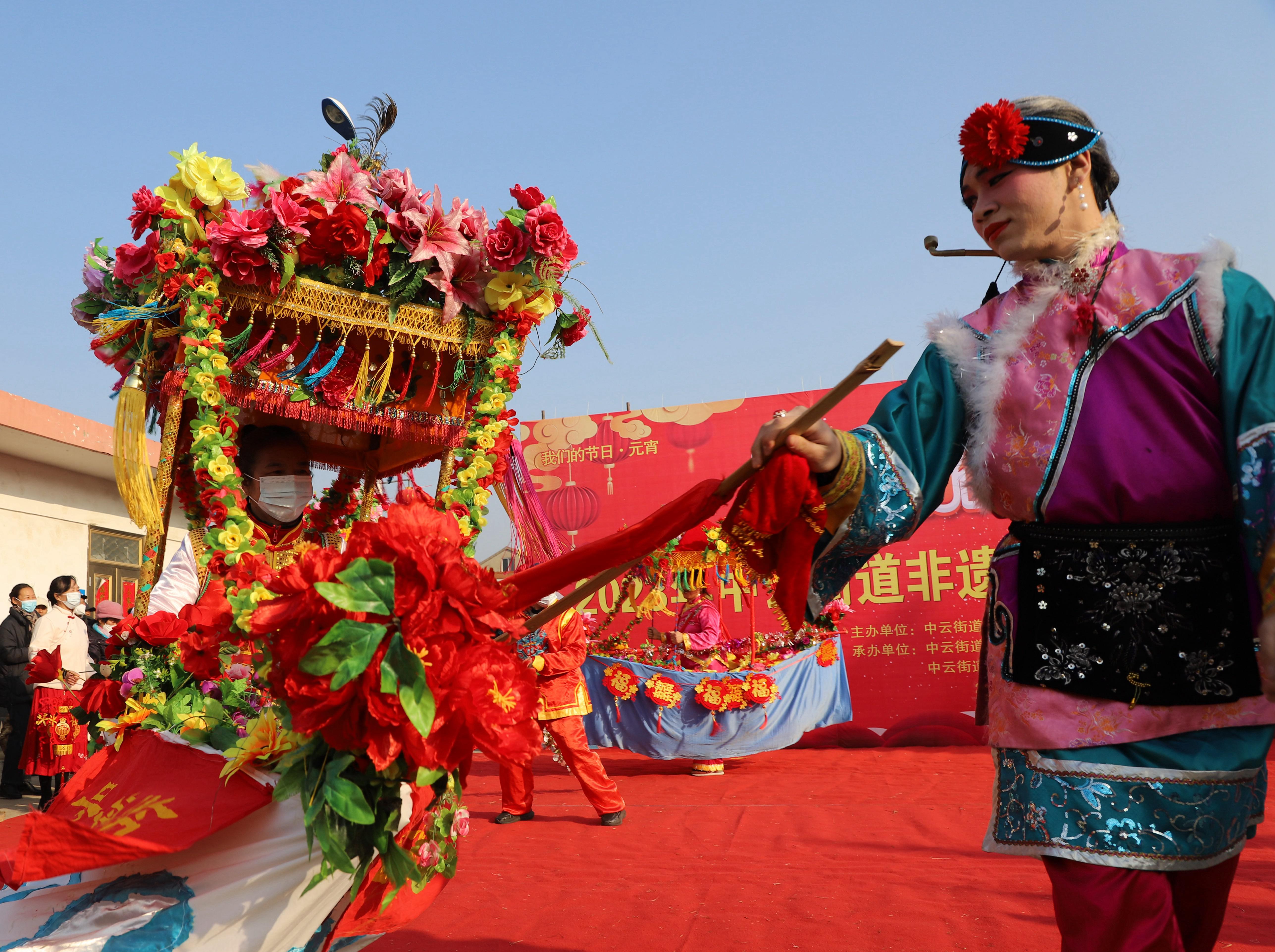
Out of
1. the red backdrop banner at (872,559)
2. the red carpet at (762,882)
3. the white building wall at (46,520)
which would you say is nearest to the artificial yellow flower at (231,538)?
the red carpet at (762,882)

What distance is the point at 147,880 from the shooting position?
2215 millimetres

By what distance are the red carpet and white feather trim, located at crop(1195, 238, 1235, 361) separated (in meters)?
2.35

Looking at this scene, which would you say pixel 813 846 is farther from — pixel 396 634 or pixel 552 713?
pixel 396 634

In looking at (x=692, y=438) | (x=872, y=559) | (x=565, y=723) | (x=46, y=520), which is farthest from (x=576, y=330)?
(x=46, y=520)

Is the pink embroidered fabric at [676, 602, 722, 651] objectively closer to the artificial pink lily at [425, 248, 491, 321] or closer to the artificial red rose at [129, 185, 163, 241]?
the artificial pink lily at [425, 248, 491, 321]

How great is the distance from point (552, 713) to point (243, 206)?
3878mm

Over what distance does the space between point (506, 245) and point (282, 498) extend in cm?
122

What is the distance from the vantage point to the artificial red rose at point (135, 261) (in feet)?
10.2

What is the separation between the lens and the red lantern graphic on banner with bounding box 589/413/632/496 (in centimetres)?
1104

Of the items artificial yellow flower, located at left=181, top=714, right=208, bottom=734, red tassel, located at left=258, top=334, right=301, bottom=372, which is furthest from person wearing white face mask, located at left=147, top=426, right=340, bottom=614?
artificial yellow flower, located at left=181, top=714, right=208, bottom=734

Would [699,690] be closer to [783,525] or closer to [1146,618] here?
[783,525]

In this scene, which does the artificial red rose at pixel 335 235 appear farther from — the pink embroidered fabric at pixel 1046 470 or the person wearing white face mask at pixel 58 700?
the person wearing white face mask at pixel 58 700

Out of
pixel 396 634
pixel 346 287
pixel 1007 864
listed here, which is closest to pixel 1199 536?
pixel 396 634

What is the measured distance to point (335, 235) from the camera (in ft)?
10.2
